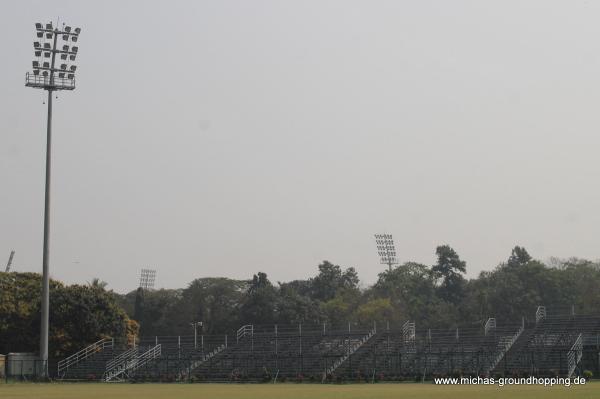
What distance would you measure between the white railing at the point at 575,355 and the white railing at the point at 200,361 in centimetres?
2682

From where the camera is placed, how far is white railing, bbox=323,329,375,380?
6531 centimetres

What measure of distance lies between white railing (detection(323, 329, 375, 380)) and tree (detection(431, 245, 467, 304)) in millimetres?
61616

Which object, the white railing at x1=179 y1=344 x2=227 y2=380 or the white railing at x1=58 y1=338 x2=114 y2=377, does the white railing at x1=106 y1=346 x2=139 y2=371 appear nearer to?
the white railing at x1=58 y1=338 x2=114 y2=377

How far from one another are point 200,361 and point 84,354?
10834 mm

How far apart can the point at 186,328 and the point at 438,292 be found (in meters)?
36.1

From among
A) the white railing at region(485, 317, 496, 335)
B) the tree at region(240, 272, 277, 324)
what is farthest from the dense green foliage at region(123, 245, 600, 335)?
the white railing at region(485, 317, 496, 335)

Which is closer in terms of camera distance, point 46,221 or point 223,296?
point 46,221

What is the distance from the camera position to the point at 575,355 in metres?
58.2

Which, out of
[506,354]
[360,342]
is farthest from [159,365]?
[506,354]

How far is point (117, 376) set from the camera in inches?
2731

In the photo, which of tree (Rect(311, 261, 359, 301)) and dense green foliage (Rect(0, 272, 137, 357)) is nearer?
dense green foliage (Rect(0, 272, 137, 357))

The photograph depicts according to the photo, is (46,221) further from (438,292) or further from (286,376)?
(438,292)
